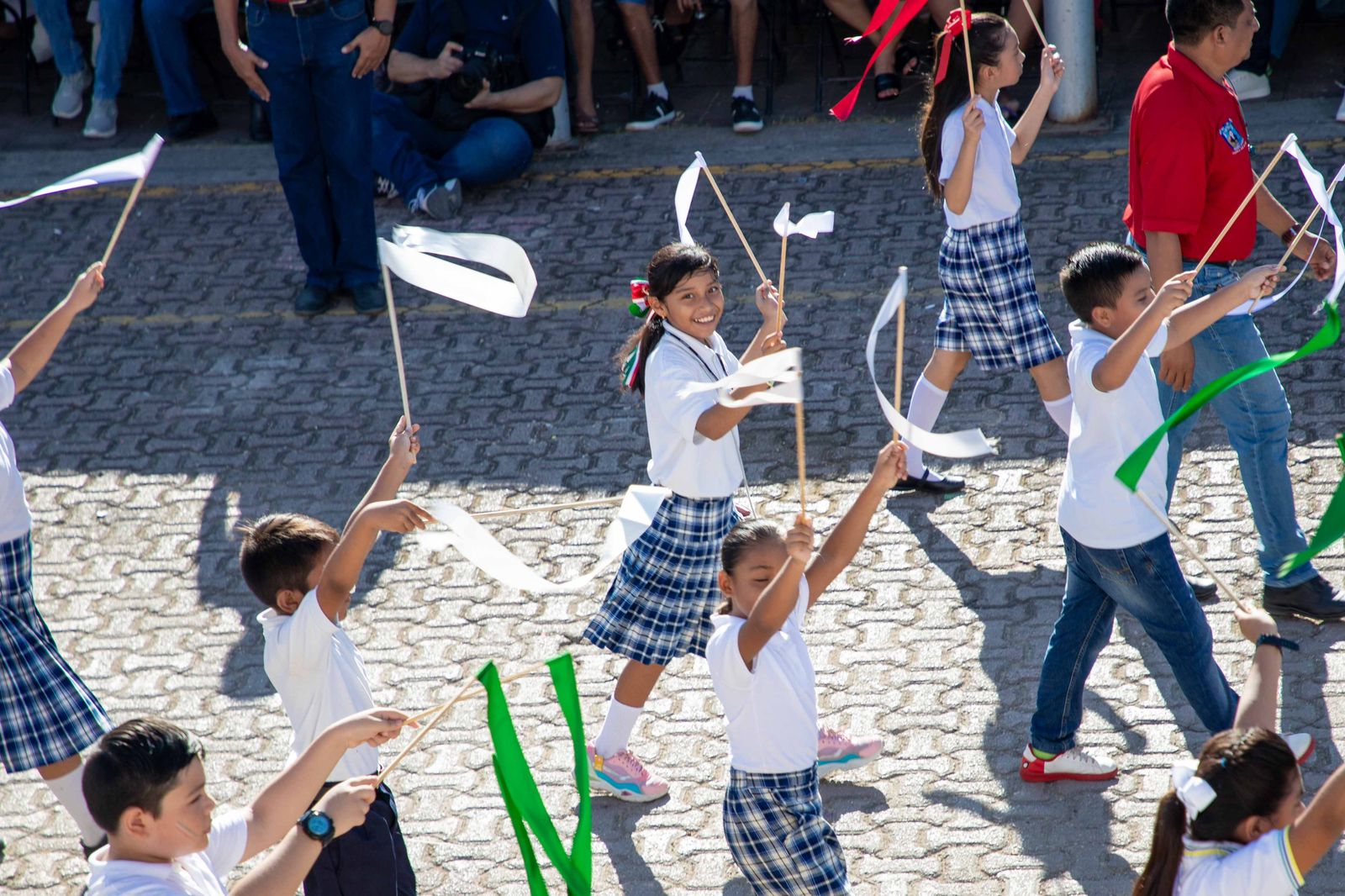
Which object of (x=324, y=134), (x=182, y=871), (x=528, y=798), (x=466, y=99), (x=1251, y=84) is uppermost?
(x=182, y=871)

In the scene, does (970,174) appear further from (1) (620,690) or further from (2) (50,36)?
(2) (50,36)

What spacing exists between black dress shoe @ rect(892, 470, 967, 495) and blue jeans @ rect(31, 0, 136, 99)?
23.8 feet

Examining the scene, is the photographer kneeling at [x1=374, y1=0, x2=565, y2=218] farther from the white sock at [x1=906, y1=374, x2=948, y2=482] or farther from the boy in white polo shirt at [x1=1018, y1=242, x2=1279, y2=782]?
the boy in white polo shirt at [x1=1018, y1=242, x2=1279, y2=782]

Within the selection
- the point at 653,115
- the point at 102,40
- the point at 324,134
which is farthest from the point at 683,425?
the point at 102,40

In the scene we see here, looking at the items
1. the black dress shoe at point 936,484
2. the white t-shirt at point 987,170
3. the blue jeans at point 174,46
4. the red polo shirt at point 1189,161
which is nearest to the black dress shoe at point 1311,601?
the red polo shirt at point 1189,161

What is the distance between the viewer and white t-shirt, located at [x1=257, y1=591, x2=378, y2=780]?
3.82 meters

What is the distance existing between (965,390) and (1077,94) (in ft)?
11.5

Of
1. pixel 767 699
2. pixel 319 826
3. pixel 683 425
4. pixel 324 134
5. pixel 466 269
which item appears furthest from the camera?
pixel 324 134

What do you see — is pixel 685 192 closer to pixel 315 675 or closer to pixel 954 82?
pixel 954 82

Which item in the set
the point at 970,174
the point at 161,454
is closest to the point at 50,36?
the point at 161,454

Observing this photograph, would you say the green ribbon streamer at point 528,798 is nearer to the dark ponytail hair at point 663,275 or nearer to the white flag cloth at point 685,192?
the dark ponytail hair at point 663,275

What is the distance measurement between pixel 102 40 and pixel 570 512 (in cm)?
644

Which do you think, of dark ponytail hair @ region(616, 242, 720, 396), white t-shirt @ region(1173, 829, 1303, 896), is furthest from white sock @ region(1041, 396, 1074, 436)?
white t-shirt @ region(1173, 829, 1303, 896)

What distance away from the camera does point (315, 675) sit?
387 centimetres
